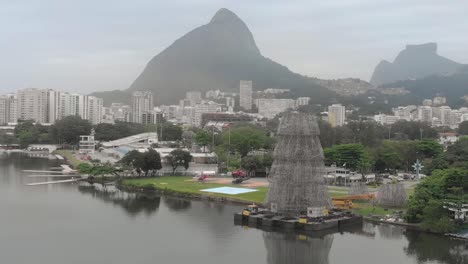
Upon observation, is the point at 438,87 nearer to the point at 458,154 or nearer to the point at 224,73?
the point at 224,73

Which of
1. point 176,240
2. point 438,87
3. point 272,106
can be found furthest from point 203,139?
point 438,87

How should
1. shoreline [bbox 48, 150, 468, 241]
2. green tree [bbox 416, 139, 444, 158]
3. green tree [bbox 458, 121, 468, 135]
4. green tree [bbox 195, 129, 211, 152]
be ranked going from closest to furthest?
shoreline [bbox 48, 150, 468, 241] < green tree [bbox 416, 139, 444, 158] < green tree [bbox 195, 129, 211, 152] < green tree [bbox 458, 121, 468, 135]

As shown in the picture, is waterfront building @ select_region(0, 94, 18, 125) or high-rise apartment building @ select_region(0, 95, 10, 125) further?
high-rise apartment building @ select_region(0, 95, 10, 125)

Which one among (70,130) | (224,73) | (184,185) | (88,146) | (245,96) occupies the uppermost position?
(224,73)

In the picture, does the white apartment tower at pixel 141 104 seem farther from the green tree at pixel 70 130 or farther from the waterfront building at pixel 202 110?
the green tree at pixel 70 130

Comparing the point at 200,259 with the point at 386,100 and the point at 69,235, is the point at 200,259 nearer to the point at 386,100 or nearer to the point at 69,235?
the point at 69,235

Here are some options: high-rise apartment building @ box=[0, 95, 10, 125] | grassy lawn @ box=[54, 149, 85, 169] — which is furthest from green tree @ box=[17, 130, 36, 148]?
high-rise apartment building @ box=[0, 95, 10, 125]

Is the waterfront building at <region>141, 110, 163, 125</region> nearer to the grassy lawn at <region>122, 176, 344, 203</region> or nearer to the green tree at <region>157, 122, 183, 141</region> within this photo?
the green tree at <region>157, 122, 183, 141</region>
